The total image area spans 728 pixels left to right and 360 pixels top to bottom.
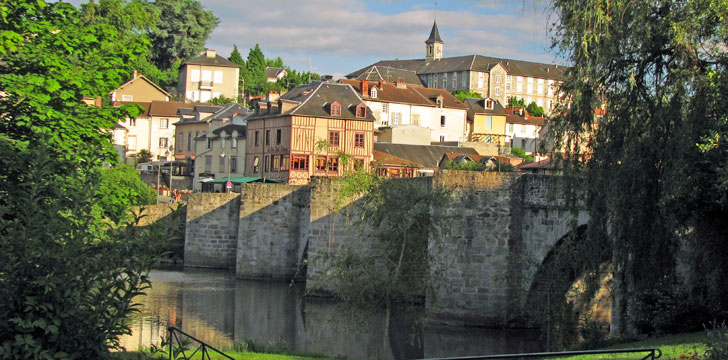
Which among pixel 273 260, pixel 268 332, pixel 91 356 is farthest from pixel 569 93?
pixel 273 260

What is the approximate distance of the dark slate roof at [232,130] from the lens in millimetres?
62406

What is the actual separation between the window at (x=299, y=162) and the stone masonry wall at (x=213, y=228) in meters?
14.2

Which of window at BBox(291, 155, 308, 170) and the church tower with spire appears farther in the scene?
the church tower with spire

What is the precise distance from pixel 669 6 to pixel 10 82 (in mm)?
12435

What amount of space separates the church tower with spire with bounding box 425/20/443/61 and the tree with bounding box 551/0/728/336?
12189 cm

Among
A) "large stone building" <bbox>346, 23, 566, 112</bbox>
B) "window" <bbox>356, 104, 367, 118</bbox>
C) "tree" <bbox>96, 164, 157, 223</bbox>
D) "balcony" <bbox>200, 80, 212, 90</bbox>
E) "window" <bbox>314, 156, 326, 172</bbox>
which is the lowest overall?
"tree" <bbox>96, 164, 157, 223</bbox>

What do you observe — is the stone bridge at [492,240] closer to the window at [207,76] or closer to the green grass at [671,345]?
the green grass at [671,345]

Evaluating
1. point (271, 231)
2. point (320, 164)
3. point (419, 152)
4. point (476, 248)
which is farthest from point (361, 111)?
point (476, 248)

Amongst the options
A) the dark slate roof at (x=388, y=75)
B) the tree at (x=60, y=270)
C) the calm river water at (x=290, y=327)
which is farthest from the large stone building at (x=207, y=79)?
the tree at (x=60, y=270)

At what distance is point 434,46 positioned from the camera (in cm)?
13688

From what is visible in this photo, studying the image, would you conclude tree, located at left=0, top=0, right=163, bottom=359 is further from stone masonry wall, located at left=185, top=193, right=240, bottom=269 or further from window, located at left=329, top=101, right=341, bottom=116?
window, located at left=329, top=101, right=341, bottom=116

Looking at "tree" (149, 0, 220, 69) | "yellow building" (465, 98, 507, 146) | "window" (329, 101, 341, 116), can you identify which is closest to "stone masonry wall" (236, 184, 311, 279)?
"window" (329, 101, 341, 116)

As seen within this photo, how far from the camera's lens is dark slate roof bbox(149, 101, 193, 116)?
8312 cm

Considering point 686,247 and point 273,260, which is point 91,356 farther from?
point 273,260
